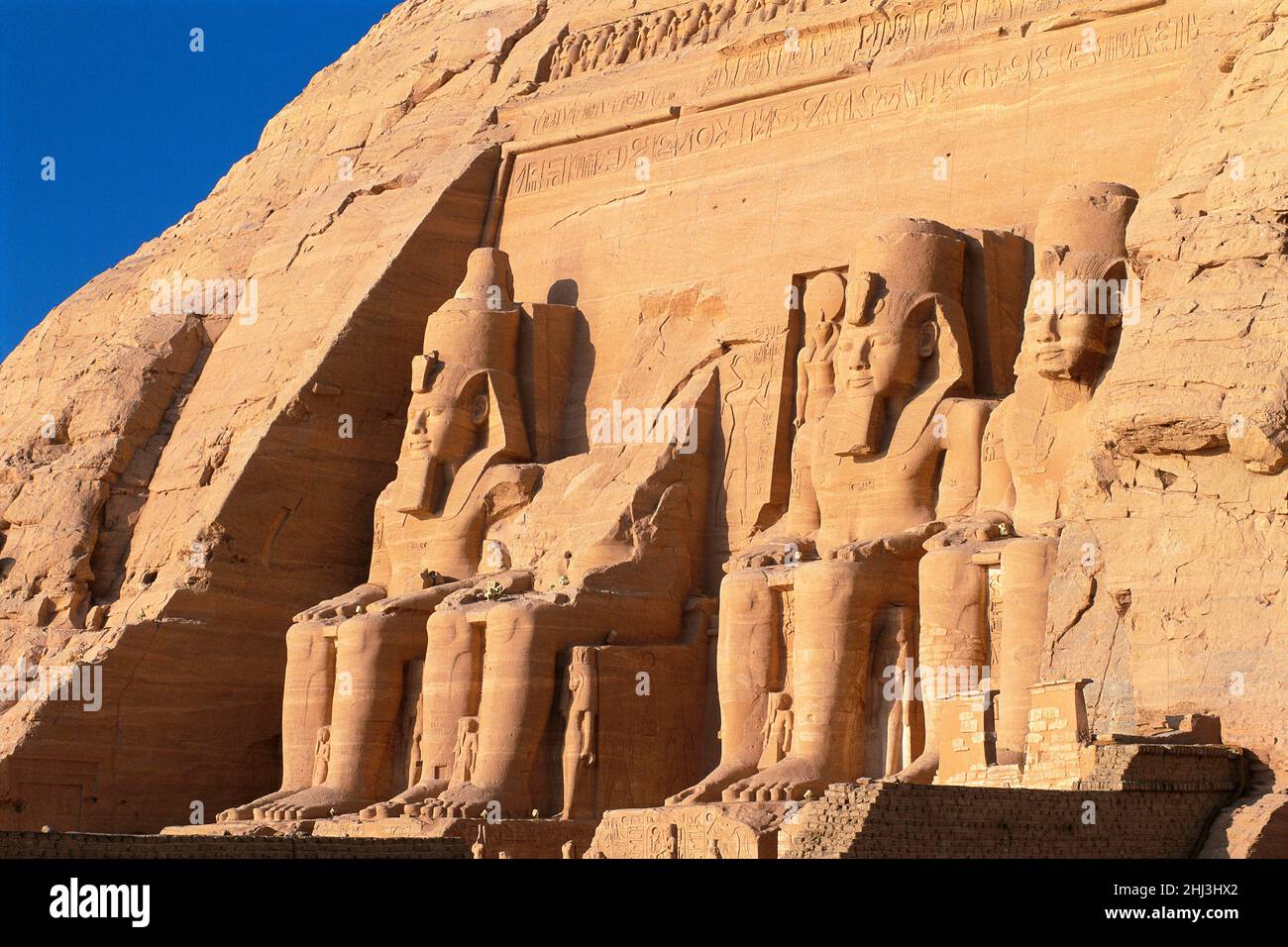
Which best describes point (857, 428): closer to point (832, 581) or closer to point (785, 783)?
point (832, 581)

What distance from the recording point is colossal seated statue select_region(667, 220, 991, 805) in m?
14.4

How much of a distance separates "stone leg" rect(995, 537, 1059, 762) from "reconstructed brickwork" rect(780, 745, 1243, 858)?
192cm

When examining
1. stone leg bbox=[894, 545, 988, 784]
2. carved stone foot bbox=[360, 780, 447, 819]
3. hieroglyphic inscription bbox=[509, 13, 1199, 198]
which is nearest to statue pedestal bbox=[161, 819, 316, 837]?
carved stone foot bbox=[360, 780, 447, 819]

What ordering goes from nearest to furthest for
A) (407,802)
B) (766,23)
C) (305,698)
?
(407,802) < (305,698) < (766,23)

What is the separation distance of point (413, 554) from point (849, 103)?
4450 millimetres

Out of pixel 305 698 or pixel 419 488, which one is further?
pixel 419 488

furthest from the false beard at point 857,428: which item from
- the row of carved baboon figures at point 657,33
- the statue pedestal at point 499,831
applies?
the row of carved baboon figures at point 657,33

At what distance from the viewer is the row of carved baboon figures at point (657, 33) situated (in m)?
19.3

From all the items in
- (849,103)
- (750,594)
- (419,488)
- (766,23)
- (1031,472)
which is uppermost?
(766,23)

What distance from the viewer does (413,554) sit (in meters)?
17.4

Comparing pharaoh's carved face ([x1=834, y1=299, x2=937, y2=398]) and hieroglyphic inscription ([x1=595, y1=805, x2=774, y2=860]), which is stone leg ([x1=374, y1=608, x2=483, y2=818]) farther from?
hieroglyphic inscription ([x1=595, y1=805, x2=774, y2=860])

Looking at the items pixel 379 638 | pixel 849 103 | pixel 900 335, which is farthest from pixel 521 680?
pixel 849 103

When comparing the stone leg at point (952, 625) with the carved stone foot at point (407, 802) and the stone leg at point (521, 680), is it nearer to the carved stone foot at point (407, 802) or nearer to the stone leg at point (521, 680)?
the stone leg at point (521, 680)
